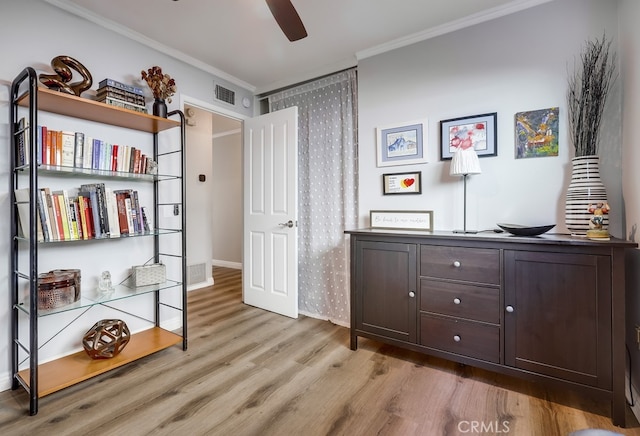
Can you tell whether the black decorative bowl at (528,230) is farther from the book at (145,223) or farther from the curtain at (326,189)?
the book at (145,223)

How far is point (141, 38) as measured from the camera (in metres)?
2.48

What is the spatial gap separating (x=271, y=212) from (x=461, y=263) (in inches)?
75.7

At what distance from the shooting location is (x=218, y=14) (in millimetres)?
2215

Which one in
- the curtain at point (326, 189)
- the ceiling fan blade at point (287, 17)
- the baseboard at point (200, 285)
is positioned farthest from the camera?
the baseboard at point (200, 285)

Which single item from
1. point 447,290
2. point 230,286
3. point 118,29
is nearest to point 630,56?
point 447,290

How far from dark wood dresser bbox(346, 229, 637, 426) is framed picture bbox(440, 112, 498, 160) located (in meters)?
0.73

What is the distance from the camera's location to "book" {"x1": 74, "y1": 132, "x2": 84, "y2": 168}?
198 cm

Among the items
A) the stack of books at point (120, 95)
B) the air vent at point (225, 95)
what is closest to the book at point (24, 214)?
the stack of books at point (120, 95)

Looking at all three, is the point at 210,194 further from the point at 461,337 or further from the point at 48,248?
the point at 461,337

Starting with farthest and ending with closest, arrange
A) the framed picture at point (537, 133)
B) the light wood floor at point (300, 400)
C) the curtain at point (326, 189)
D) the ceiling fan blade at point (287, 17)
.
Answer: the curtain at point (326, 189)
the framed picture at point (537, 133)
the light wood floor at point (300, 400)
the ceiling fan blade at point (287, 17)

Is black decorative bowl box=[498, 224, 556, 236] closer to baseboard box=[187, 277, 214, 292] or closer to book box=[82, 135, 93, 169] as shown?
book box=[82, 135, 93, 169]

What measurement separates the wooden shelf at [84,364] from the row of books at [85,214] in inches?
33.2

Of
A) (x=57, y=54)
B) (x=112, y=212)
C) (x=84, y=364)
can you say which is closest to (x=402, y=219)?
(x=112, y=212)

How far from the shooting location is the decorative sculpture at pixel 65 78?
72.4 inches
